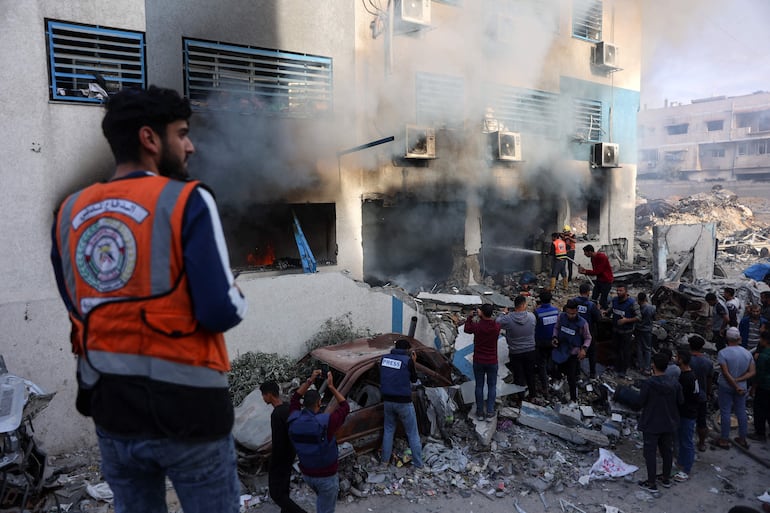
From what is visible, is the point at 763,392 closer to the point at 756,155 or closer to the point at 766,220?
the point at 766,220

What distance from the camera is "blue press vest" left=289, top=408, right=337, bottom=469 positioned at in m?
4.01

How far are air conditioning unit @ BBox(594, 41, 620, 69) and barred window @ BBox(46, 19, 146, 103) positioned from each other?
11223 millimetres

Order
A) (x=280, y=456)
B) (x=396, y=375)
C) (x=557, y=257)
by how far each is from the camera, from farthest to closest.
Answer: (x=557, y=257), (x=396, y=375), (x=280, y=456)

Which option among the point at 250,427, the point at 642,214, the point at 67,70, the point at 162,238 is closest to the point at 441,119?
the point at 67,70

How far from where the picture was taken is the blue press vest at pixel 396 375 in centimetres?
547

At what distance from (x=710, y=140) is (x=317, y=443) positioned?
1819 inches

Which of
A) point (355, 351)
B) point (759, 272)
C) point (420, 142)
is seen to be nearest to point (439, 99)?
point (420, 142)

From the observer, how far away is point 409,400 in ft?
18.1

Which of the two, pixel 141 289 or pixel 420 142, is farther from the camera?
pixel 420 142

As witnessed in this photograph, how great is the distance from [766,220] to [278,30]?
2940 cm

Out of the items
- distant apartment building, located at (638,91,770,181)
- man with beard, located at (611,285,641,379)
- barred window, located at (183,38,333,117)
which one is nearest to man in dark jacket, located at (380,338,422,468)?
man with beard, located at (611,285,641,379)

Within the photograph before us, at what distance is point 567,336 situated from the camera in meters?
7.29

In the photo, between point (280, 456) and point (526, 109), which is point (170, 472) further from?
point (526, 109)

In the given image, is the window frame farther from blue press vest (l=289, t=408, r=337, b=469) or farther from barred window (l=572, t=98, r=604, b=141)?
blue press vest (l=289, t=408, r=337, b=469)
